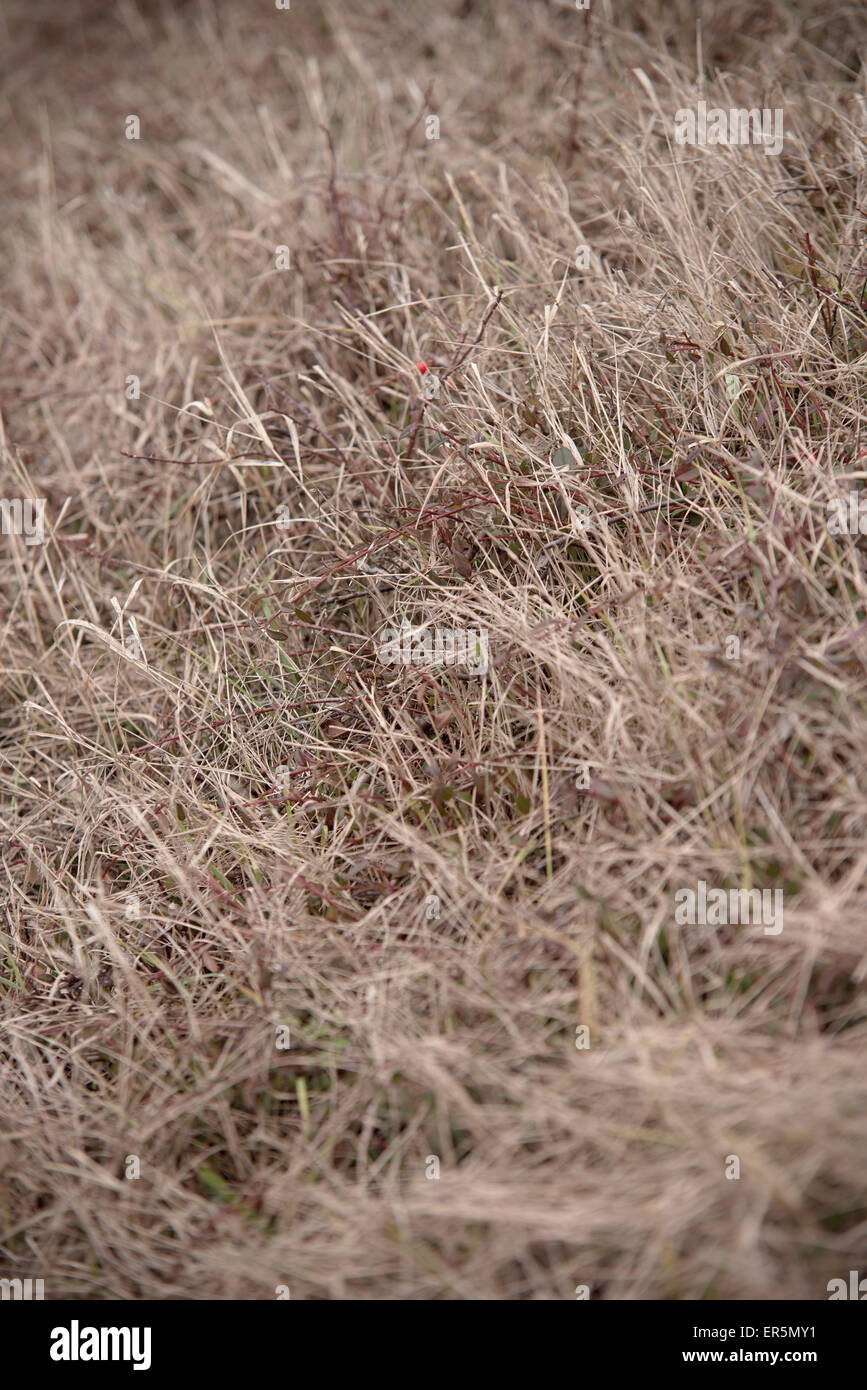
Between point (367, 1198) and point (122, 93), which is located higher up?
point (122, 93)

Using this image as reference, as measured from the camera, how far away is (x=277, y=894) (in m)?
1.95

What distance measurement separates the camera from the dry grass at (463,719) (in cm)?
153

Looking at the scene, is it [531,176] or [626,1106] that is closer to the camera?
[626,1106]

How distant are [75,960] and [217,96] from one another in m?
3.45

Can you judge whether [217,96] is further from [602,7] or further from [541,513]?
[541,513]

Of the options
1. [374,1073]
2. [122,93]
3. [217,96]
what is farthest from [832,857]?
[122,93]

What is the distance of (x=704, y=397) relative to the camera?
2.16 meters

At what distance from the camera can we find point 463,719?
6.70ft

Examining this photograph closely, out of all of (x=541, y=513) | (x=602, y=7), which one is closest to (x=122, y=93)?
(x=602, y=7)

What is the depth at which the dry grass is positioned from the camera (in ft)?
5.03
